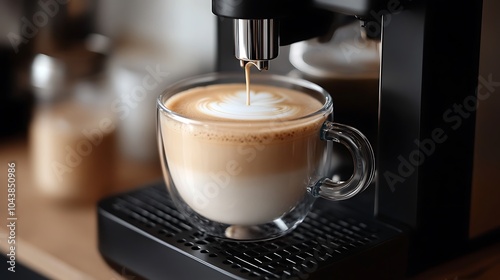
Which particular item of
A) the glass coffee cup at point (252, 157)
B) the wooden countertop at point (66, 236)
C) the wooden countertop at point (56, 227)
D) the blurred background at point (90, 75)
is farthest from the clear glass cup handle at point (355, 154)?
the blurred background at point (90, 75)

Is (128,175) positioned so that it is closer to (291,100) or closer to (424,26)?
(291,100)

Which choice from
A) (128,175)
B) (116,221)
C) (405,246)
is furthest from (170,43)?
(405,246)

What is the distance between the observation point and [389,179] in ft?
2.35

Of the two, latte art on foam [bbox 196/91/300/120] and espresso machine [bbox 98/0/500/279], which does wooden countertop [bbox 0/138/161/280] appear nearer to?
espresso machine [bbox 98/0/500/279]

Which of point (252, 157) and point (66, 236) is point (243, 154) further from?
point (66, 236)

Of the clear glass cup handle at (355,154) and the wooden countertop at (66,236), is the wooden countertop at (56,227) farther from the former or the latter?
the clear glass cup handle at (355,154)

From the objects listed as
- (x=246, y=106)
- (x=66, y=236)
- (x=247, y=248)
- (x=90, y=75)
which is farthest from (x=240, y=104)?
(x=90, y=75)

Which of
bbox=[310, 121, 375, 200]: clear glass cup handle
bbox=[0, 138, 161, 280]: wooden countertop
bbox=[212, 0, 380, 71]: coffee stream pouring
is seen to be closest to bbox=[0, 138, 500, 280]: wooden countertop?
bbox=[0, 138, 161, 280]: wooden countertop

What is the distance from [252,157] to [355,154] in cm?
9

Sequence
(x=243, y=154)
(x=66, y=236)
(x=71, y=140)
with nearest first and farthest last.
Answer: (x=243, y=154) → (x=66, y=236) → (x=71, y=140)

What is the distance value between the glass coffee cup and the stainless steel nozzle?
0.16 feet

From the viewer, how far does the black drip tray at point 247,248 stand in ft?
2.20

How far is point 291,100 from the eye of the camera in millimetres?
725

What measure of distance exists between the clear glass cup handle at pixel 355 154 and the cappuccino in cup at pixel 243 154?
0.01 m
